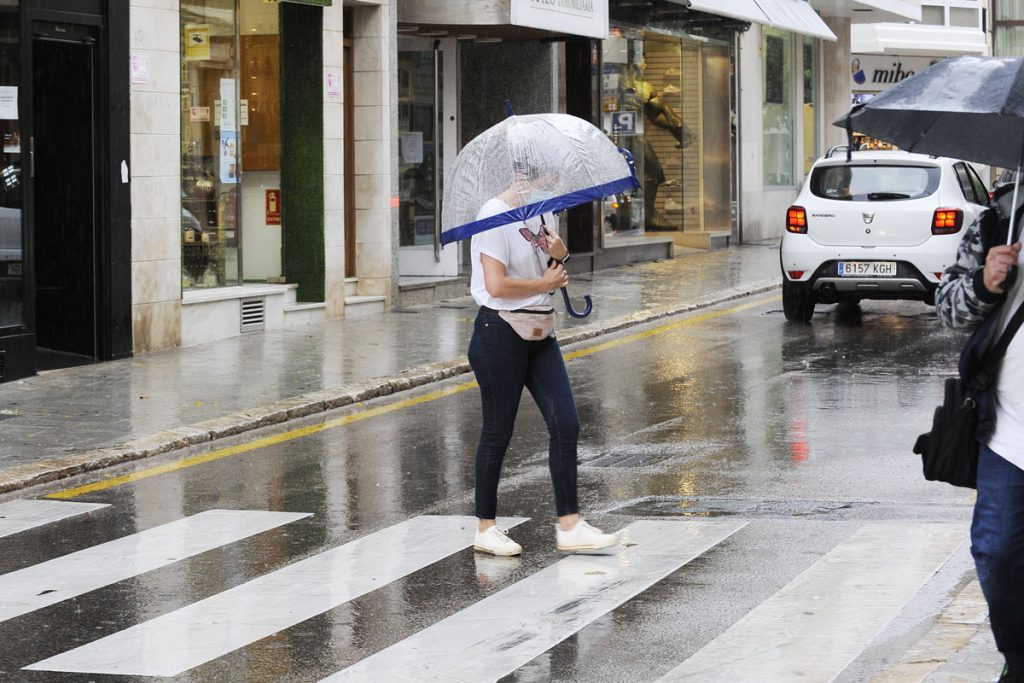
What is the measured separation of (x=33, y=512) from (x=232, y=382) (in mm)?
4512

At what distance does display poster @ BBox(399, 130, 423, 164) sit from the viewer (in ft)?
68.1

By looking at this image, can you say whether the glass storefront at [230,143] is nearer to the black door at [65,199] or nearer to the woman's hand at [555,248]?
the black door at [65,199]

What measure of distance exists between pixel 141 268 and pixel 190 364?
3.75 ft

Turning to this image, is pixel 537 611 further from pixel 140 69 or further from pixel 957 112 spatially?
pixel 140 69

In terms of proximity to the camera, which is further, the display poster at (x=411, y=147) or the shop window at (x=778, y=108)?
the shop window at (x=778, y=108)

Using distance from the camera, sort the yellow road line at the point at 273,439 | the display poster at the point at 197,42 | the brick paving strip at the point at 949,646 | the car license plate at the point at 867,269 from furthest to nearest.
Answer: the car license plate at the point at 867,269 → the display poster at the point at 197,42 → the yellow road line at the point at 273,439 → the brick paving strip at the point at 949,646

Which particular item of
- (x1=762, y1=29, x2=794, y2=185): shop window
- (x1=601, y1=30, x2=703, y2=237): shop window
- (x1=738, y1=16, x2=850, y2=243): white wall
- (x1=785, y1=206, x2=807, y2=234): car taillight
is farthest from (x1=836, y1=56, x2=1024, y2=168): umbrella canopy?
(x1=762, y1=29, x2=794, y2=185): shop window

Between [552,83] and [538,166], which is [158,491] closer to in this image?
[538,166]

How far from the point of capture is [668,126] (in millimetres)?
28562

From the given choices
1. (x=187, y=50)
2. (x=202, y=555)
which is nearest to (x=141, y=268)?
(x=187, y=50)

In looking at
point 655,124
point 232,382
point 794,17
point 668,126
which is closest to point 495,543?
point 232,382

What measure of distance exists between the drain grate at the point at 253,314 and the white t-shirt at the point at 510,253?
31.5 feet

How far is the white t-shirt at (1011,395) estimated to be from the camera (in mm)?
4871

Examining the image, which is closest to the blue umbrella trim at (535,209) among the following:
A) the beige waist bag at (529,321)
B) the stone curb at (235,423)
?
the beige waist bag at (529,321)
